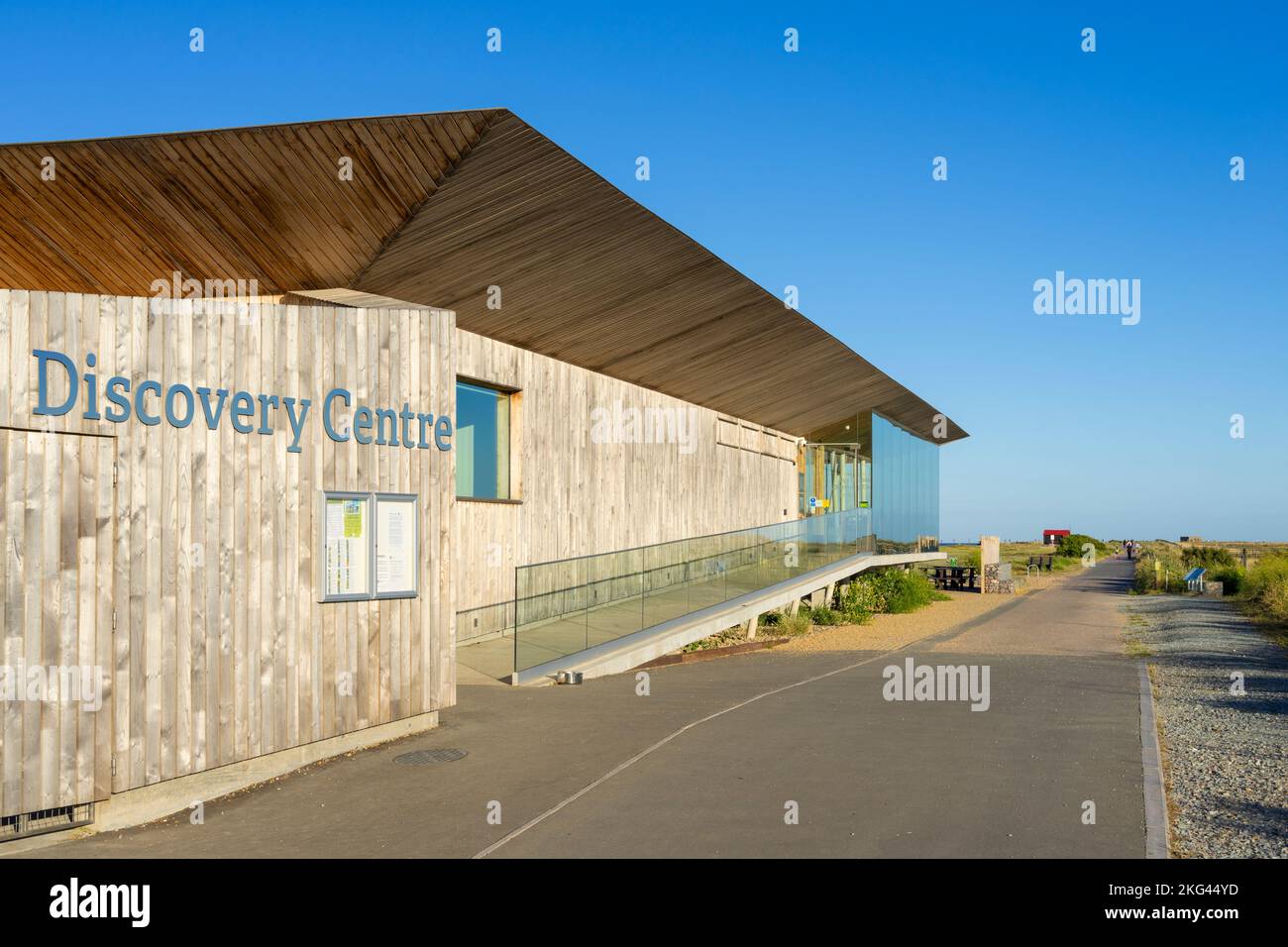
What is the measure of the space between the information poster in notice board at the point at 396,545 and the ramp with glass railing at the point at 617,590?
9.39 feet

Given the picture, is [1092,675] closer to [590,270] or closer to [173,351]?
[590,270]

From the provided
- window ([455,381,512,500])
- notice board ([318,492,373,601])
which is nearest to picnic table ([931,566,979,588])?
window ([455,381,512,500])

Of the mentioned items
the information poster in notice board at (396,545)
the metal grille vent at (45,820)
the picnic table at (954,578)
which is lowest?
the picnic table at (954,578)

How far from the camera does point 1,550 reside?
6723 mm

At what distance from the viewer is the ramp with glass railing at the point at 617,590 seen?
13742 mm

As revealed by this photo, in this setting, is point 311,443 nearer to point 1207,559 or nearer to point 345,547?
point 345,547

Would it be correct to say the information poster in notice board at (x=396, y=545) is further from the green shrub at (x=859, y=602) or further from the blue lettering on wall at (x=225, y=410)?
the green shrub at (x=859, y=602)

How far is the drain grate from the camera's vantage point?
9.11 metres

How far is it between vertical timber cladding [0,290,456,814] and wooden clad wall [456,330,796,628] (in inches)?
213

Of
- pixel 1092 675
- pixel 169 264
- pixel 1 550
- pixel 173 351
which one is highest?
pixel 169 264

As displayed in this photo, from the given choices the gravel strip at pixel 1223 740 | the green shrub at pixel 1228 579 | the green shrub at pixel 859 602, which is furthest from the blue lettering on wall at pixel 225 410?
the green shrub at pixel 1228 579

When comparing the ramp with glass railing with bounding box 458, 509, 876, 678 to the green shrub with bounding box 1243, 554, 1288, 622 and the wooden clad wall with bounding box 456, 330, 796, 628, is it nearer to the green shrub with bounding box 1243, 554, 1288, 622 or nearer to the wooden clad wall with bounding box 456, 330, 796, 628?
the wooden clad wall with bounding box 456, 330, 796, 628
